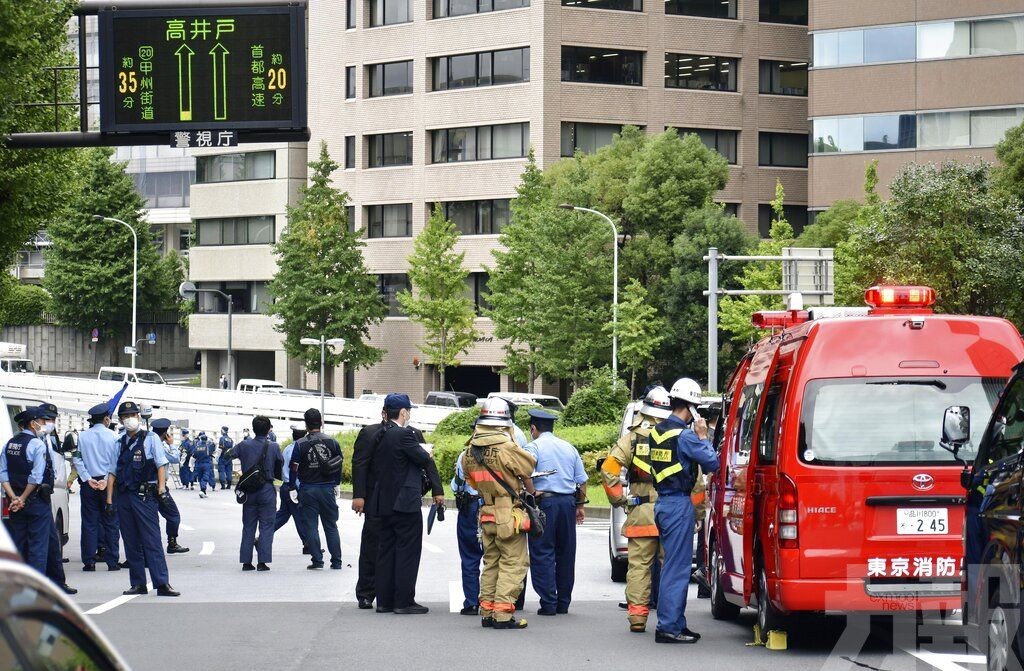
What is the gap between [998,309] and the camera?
3844cm

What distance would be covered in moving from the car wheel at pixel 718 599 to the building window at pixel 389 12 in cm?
6098

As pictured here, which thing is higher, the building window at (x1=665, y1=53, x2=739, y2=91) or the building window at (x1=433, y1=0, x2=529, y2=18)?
the building window at (x1=433, y1=0, x2=529, y2=18)

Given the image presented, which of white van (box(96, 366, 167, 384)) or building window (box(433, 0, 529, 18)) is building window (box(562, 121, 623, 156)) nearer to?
building window (box(433, 0, 529, 18))

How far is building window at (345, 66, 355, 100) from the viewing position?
74.6m

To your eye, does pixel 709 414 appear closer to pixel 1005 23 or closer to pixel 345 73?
pixel 1005 23

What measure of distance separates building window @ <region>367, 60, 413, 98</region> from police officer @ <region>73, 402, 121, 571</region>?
54084 millimetres

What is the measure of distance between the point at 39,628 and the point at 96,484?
625 inches

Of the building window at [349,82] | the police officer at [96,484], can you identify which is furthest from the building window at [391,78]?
the police officer at [96,484]

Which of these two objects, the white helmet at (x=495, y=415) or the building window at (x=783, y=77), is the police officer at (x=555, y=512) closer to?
the white helmet at (x=495, y=415)

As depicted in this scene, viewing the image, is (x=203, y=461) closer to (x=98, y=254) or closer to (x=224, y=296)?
(x=224, y=296)

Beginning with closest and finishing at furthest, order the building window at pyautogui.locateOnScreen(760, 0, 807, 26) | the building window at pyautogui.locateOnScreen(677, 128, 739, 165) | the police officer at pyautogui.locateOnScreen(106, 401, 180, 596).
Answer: the police officer at pyautogui.locateOnScreen(106, 401, 180, 596) → the building window at pyautogui.locateOnScreen(677, 128, 739, 165) → the building window at pyautogui.locateOnScreen(760, 0, 807, 26)

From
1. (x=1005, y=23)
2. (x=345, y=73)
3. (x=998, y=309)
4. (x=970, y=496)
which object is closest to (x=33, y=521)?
(x=970, y=496)

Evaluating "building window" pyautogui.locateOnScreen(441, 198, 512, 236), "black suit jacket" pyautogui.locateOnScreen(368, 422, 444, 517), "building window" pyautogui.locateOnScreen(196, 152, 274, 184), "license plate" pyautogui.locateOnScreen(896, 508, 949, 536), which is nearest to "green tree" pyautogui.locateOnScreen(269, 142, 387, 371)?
"building window" pyautogui.locateOnScreen(441, 198, 512, 236)

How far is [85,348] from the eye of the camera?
9481 centimetres
